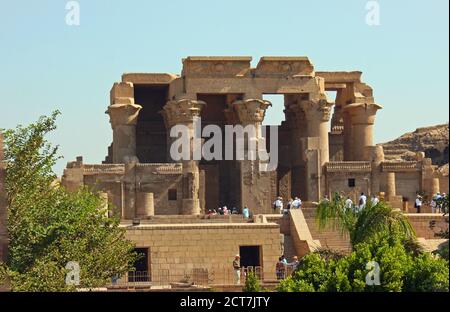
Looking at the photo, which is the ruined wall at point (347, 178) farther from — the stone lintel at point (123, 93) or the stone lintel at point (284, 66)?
the stone lintel at point (123, 93)

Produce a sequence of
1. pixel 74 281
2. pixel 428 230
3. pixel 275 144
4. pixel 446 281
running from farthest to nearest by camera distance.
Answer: pixel 275 144, pixel 428 230, pixel 74 281, pixel 446 281

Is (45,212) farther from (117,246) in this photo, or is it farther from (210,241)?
(210,241)

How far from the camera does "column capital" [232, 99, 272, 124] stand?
46.0 metres

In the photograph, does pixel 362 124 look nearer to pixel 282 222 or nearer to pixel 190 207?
pixel 190 207

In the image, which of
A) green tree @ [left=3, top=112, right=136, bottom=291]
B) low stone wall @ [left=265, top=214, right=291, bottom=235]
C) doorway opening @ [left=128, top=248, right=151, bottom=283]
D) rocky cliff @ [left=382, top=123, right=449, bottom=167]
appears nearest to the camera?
green tree @ [left=3, top=112, right=136, bottom=291]

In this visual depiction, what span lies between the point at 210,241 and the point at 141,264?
209cm

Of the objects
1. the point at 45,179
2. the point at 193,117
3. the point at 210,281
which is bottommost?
the point at 210,281

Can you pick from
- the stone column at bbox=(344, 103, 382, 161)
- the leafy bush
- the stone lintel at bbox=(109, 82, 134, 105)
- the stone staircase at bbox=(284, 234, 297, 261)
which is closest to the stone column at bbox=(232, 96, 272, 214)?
the stone lintel at bbox=(109, 82, 134, 105)

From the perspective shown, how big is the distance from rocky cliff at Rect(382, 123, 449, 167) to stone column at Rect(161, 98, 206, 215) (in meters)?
17.0

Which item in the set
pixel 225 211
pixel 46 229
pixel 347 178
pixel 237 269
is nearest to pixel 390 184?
pixel 347 178

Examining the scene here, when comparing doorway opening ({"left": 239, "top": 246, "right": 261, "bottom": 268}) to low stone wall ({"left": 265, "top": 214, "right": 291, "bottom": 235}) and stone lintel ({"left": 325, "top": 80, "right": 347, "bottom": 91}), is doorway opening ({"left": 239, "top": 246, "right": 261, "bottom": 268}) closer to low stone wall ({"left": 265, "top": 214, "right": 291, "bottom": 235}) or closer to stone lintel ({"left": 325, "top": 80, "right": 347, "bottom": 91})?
low stone wall ({"left": 265, "top": 214, "right": 291, "bottom": 235})
